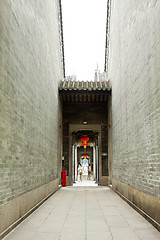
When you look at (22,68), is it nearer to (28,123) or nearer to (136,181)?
(28,123)

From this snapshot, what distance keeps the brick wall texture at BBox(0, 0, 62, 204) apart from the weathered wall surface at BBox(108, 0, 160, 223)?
2540 mm

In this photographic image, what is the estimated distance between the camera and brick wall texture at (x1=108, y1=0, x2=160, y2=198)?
4723 millimetres

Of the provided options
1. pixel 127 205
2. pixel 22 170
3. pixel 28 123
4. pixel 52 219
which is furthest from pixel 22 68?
pixel 127 205

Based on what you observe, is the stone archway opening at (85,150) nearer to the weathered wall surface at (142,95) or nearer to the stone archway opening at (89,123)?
the stone archway opening at (89,123)

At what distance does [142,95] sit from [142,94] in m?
0.02

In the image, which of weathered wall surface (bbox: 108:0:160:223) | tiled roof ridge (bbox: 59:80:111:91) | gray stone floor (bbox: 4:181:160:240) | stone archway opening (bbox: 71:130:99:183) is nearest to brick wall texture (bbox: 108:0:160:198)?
weathered wall surface (bbox: 108:0:160:223)

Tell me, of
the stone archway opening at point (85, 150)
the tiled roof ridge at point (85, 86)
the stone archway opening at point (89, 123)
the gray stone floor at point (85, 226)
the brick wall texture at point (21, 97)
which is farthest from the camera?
the stone archway opening at point (85, 150)

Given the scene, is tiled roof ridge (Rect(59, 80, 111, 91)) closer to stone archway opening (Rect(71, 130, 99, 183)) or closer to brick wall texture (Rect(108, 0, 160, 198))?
brick wall texture (Rect(108, 0, 160, 198))

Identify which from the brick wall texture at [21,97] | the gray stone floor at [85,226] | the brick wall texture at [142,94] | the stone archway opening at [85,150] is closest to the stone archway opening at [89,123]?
the stone archway opening at [85,150]

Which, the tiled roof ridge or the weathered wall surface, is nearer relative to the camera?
the weathered wall surface

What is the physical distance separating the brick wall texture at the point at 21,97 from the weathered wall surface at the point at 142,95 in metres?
2.54

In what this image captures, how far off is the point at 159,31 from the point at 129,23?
3195mm

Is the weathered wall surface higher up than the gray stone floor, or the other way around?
the weathered wall surface

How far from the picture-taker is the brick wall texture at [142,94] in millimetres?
4723
